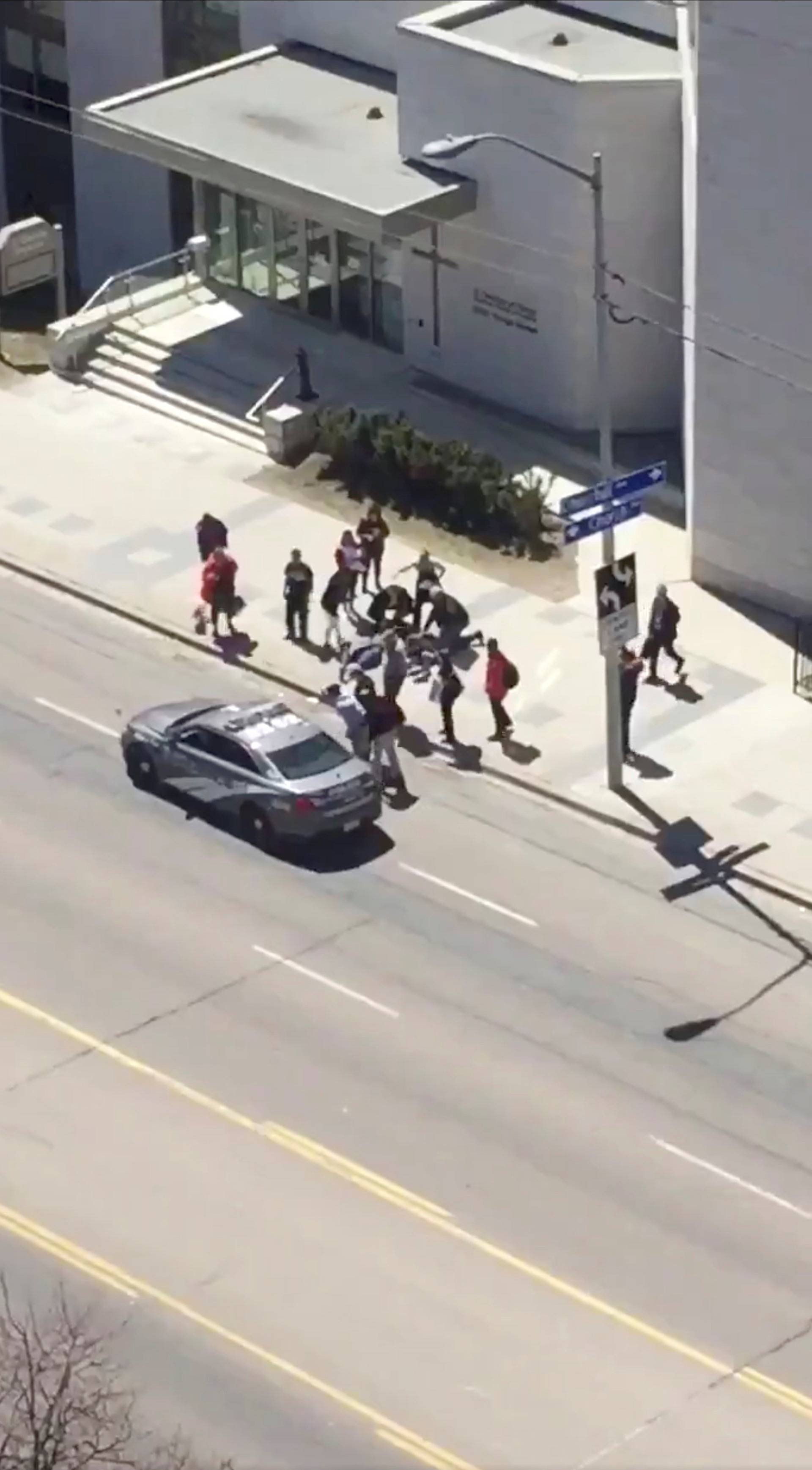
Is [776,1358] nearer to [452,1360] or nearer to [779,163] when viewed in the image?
[452,1360]

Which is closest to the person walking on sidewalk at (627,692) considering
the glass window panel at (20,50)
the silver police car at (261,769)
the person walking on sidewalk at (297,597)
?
the silver police car at (261,769)

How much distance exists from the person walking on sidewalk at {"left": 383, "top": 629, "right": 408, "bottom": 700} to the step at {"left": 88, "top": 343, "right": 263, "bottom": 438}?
973 cm

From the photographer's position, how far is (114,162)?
5516cm

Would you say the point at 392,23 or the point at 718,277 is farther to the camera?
the point at 392,23

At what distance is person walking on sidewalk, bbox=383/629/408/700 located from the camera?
39.4 meters

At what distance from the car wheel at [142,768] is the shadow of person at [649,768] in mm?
6096

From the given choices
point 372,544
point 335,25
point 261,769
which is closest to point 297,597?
point 372,544

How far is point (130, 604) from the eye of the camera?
43.7 metres

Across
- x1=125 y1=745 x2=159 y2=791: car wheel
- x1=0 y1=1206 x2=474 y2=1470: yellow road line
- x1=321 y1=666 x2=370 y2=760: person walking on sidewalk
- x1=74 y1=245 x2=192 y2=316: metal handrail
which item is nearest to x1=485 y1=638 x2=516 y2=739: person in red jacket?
x1=321 y1=666 x2=370 y2=760: person walking on sidewalk

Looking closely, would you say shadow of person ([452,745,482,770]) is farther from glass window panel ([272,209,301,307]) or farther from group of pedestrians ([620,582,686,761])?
glass window panel ([272,209,301,307])

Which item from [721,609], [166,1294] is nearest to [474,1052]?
[166,1294]

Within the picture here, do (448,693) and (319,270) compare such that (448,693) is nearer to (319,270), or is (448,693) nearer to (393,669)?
(393,669)

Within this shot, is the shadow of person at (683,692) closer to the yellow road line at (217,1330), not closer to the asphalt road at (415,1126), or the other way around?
the asphalt road at (415,1126)

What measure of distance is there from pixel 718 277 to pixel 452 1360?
18257 millimetres
